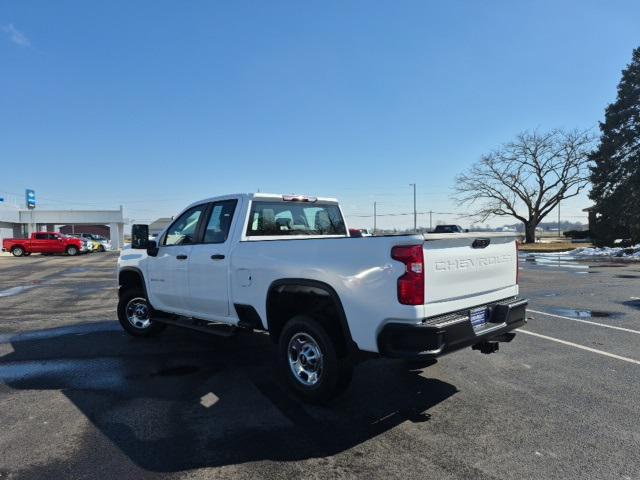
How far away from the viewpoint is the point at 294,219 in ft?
20.0

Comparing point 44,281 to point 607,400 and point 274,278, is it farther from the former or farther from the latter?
point 607,400

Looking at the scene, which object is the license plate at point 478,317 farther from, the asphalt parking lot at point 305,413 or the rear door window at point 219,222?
the rear door window at point 219,222

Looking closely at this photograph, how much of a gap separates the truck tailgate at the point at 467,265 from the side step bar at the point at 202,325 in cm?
253

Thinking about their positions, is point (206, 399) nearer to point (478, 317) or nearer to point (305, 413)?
point (305, 413)

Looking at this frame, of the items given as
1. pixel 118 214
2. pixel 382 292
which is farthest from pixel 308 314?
pixel 118 214

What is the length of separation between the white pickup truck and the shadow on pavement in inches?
17.6

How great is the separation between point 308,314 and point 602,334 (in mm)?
5299

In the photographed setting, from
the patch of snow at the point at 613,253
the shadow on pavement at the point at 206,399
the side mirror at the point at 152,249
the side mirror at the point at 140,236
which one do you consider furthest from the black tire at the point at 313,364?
the patch of snow at the point at 613,253

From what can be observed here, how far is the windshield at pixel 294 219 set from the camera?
5.69m

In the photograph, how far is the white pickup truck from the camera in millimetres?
3822

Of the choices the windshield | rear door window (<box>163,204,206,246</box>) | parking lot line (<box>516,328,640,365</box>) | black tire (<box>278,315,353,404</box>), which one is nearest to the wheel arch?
rear door window (<box>163,204,206,246</box>)

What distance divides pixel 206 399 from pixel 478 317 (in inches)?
107

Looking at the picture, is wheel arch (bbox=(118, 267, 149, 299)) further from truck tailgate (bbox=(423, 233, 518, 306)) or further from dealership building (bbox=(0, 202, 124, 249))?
dealership building (bbox=(0, 202, 124, 249))

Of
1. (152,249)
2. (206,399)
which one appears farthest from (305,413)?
(152,249)
